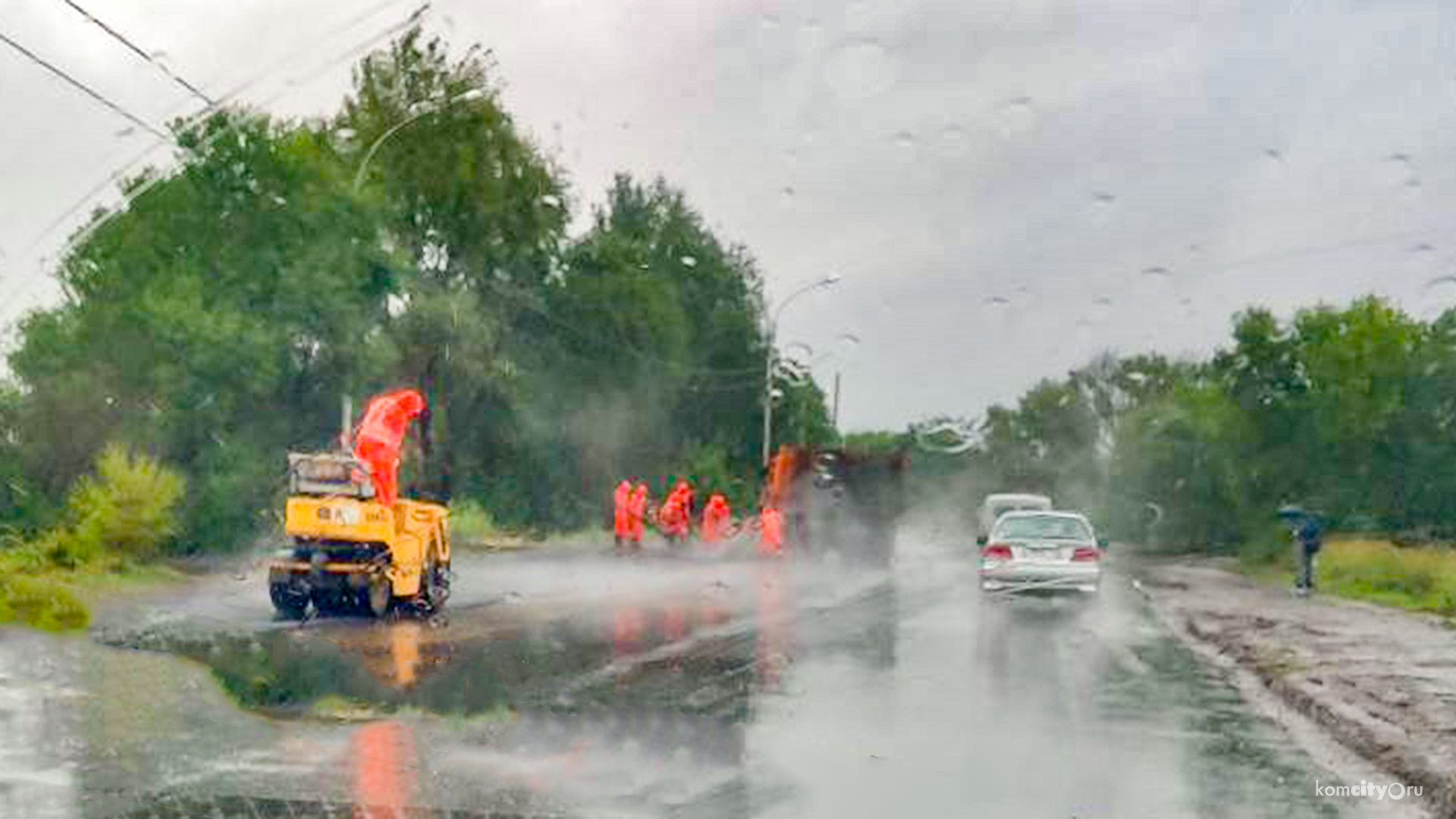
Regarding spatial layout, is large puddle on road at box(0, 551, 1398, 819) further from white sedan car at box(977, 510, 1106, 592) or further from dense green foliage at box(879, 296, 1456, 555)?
dense green foliage at box(879, 296, 1456, 555)

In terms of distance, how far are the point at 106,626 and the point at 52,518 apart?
50.4ft

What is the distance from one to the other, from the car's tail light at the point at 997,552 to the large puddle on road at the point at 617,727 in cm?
681

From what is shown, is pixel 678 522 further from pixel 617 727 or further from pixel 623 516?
pixel 617 727

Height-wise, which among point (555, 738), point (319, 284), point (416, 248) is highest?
point (416, 248)

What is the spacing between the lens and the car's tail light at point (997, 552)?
29.0 m

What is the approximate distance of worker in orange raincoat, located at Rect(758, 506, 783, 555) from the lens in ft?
157

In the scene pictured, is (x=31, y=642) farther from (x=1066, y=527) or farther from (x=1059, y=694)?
(x=1066, y=527)

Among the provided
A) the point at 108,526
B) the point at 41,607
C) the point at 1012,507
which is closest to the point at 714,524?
the point at 1012,507

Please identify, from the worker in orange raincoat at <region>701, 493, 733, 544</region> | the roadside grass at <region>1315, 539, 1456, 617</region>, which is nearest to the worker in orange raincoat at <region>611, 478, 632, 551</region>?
the worker in orange raincoat at <region>701, 493, 733, 544</region>

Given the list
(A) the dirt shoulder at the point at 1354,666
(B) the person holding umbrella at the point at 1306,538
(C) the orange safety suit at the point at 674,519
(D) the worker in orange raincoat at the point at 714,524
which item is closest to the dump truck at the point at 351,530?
(A) the dirt shoulder at the point at 1354,666

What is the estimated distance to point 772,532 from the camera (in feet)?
157

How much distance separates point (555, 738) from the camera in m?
12.4

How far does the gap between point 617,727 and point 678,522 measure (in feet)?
131

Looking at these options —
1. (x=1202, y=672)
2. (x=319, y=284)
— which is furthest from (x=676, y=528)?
(x=1202, y=672)
